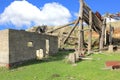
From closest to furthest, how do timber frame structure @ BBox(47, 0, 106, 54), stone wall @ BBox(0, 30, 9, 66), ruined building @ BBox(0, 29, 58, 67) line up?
stone wall @ BBox(0, 30, 9, 66)
ruined building @ BBox(0, 29, 58, 67)
timber frame structure @ BBox(47, 0, 106, 54)

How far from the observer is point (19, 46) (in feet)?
87.3

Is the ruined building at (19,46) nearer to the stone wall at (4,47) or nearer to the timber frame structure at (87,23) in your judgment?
the stone wall at (4,47)

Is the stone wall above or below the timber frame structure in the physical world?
A: below

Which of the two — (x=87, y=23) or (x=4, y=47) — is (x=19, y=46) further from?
(x=87, y=23)

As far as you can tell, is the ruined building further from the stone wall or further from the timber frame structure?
the timber frame structure

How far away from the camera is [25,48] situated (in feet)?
90.5

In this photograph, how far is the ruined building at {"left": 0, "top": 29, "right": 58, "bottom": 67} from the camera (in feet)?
82.2

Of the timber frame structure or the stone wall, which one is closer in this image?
the stone wall

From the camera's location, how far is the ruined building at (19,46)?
25.1m

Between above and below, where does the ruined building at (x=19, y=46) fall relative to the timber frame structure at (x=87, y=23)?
below

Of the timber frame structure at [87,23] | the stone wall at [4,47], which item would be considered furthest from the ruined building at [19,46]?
the timber frame structure at [87,23]

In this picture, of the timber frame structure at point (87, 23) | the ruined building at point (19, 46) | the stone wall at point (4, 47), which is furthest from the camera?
the timber frame structure at point (87, 23)

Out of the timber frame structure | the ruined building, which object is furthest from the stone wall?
the timber frame structure

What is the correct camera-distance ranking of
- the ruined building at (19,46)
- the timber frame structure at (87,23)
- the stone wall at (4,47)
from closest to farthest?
the stone wall at (4,47)
the ruined building at (19,46)
the timber frame structure at (87,23)
